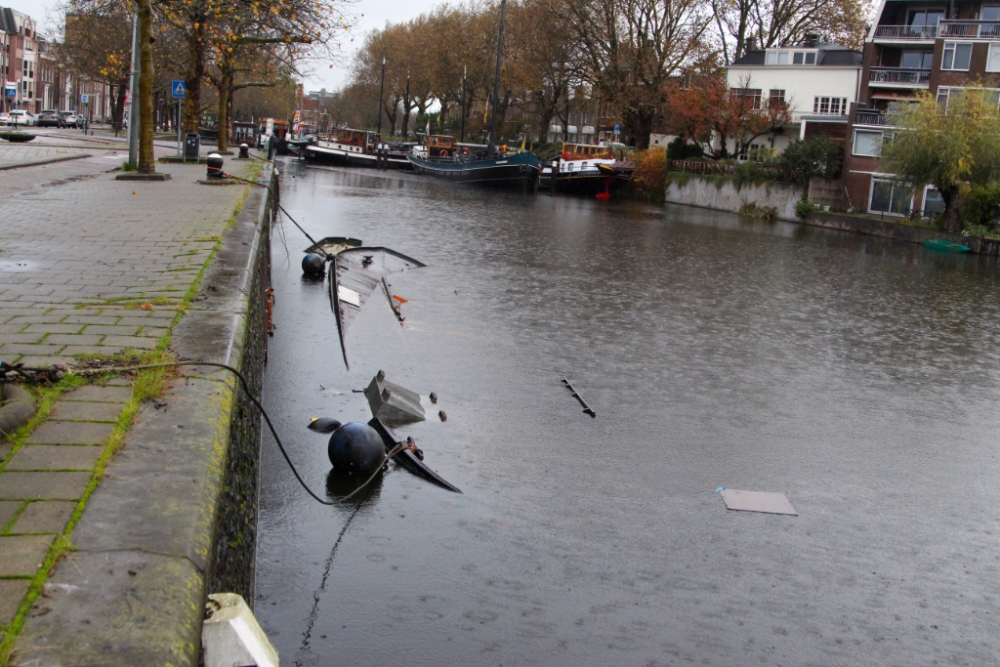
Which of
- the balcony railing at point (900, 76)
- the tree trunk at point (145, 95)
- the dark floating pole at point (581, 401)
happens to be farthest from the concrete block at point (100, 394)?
the balcony railing at point (900, 76)

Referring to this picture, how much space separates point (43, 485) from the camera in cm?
373

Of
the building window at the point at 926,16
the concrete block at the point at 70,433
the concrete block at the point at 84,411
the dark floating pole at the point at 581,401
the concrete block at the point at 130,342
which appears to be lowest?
the dark floating pole at the point at 581,401

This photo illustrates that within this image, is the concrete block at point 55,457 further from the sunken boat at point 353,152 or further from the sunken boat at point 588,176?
the sunken boat at point 353,152

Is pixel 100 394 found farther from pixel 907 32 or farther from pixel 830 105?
pixel 830 105

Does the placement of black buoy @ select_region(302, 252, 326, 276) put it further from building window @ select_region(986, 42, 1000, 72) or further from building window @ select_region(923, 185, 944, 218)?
building window @ select_region(986, 42, 1000, 72)

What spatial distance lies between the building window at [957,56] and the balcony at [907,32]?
5644 millimetres

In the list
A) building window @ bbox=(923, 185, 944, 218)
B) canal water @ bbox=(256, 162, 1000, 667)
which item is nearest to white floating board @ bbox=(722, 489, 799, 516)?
canal water @ bbox=(256, 162, 1000, 667)

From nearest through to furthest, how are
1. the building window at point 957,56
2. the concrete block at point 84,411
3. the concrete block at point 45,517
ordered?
the concrete block at point 45,517, the concrete block at point 84,411, the building window at point 957,56

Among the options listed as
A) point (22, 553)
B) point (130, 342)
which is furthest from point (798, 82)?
point (22, 553)

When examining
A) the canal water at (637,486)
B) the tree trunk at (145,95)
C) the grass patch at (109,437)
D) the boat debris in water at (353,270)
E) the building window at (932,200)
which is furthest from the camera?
the building window at (932,200)

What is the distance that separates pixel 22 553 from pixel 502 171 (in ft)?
164

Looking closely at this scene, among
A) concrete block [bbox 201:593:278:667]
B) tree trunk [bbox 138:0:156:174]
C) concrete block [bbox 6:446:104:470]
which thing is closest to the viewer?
concrete block [bbox 201:593:278:667]

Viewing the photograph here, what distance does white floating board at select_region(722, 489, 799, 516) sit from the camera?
7.48m

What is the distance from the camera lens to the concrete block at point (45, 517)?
132 inches
